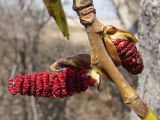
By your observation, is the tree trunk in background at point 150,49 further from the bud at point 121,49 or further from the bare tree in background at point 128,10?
the bare tree in background at point 128,10

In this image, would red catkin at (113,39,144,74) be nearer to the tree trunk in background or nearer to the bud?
the bud

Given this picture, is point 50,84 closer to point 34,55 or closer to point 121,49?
point 121,49

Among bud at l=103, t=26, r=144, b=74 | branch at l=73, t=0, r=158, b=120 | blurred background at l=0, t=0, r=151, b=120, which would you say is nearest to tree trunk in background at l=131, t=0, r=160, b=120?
bud at l=103, t=26, r=144, b=74

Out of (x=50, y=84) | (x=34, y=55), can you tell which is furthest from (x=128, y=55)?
(x=34, y=55)

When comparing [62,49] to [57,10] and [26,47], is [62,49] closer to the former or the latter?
[26,47]

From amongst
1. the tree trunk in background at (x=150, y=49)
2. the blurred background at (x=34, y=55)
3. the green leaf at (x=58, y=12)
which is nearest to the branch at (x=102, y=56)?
the green leaf at (x=58, y=12)

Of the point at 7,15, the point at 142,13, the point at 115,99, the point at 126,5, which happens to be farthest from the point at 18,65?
the point at 142,13
